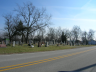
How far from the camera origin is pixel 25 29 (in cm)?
4450

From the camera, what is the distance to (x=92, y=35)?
9625 centimetres

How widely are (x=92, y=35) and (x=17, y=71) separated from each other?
103 meters

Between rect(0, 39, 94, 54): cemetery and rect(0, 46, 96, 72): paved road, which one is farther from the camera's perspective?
rect(0, 39, 94, 54): cemetery

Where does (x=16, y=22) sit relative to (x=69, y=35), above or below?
above

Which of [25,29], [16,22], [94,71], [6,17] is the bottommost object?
[94,71]

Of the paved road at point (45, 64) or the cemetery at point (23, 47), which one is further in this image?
the cemetery at point (23, 47)

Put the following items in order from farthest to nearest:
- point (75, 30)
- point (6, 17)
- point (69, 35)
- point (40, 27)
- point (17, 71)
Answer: point (69, 35) → point (75, 30) → point (6, 17) → point (40, 27) → point (17, 71)

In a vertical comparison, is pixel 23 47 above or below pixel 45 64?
below

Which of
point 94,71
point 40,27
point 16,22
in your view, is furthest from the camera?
point 16,22

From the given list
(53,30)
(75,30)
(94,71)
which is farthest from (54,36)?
(94,71)

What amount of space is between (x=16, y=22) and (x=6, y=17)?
10127 millimetres

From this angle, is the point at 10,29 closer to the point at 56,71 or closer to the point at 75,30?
the point at 56,71

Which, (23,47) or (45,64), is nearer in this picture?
(45,64)

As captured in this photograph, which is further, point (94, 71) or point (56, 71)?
point (94, 71)
